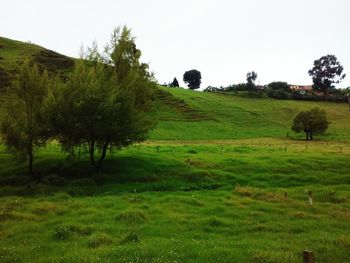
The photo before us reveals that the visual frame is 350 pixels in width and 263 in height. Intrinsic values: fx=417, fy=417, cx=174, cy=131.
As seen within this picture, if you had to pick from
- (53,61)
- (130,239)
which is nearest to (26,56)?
(53,61)

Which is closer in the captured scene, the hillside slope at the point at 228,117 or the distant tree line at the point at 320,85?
the hillside slope at the point at 228,117

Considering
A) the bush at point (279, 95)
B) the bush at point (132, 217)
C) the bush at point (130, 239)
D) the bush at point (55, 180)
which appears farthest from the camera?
the bush at point (279, 95)

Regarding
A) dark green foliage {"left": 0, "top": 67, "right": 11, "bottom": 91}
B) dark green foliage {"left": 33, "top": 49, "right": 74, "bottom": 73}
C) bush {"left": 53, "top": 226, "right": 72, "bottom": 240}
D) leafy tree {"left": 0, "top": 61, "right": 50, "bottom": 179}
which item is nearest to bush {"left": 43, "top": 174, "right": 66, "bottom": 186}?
leafy tree {"left": 0, "top": 61, "right": 50, "bottom": 179}

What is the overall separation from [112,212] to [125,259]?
9.26 metres

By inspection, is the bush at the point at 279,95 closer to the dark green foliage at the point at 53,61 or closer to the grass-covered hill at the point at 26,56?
the dark green foliage at the point at 53,61

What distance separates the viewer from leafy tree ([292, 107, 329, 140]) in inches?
3287

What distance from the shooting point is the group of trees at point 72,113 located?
37781mm

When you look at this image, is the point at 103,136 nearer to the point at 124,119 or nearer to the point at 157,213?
the point at 124,119

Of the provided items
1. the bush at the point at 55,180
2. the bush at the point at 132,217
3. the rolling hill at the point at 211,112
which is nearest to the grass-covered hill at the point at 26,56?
the rolling hill at the point at 211,112

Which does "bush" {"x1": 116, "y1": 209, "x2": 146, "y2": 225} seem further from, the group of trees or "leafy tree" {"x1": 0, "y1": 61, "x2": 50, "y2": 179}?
"leafy tree" {"x1": 0, "y1": 61, "x2": 50, "y2": 179}

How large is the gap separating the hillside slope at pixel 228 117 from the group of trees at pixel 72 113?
1429 inches

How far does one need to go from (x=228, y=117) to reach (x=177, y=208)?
8217 centimetres

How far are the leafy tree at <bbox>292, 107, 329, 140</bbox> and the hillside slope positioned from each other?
109 inches

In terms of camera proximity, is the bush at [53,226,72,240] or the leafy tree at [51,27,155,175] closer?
the bush at [53,226,72,240]
